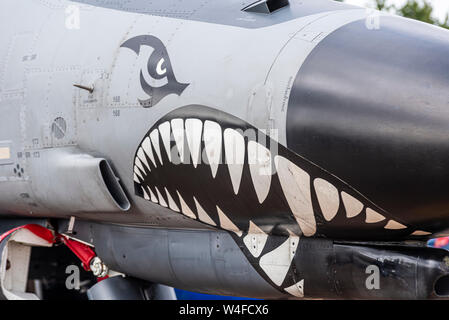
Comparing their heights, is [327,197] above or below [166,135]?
below

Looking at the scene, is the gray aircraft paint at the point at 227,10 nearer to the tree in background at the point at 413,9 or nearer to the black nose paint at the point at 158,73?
the black nose paint at the point at 158,73

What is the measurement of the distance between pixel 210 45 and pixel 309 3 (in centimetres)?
73

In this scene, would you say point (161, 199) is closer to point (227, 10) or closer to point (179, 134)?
point (179, 134)

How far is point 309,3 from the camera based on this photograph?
4.92 m

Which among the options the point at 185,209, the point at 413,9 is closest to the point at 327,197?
the point at 185,209

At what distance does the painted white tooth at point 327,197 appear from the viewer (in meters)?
4.23

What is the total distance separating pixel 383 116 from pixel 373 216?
1.98ft

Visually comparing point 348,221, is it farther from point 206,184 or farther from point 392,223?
point 206,184

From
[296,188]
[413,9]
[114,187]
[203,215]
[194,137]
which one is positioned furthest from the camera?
[413,9]

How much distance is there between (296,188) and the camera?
4.35m

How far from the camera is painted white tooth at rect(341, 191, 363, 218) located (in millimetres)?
4191

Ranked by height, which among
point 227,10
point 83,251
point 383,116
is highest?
point 227,10

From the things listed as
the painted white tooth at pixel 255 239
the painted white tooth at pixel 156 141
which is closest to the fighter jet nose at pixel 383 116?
the painted white tooth at pixel 255 239

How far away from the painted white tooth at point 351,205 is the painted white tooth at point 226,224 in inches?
34.9
